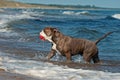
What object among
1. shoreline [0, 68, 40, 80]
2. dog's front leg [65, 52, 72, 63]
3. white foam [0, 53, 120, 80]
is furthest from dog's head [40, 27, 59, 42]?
shoreline [0, 68, 40, 80]

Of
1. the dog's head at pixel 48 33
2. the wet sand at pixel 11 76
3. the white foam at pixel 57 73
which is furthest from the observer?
the dog's head at pixel 48 33

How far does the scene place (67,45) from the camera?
11.2 m

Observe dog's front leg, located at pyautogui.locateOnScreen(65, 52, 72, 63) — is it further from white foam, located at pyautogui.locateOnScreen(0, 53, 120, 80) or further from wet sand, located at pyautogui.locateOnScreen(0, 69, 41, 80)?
wet sand, located at pyautogui.locateOnScreen(0, 69, 41, 80)

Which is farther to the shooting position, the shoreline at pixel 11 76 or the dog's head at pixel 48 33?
the dog's head at pixel 48 33

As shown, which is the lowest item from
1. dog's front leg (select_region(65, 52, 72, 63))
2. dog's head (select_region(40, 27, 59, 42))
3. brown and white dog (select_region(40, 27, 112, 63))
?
dog's front leg (select_region(65, 52, 72, 63))

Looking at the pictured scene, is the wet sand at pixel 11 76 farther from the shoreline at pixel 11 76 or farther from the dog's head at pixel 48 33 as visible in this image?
the dog's head at pixel 48 33

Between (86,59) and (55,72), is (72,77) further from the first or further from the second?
(86,59)

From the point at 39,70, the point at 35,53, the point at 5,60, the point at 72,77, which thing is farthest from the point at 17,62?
the point at 35,53

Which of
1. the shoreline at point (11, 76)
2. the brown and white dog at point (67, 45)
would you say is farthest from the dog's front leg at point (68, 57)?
the shoreline at point (11, 76)

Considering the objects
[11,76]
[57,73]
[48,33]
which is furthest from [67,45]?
[11,76]

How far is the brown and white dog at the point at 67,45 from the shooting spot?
36.6ft

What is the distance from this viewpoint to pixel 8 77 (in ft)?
25.0

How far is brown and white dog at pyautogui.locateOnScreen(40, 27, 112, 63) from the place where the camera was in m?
11.1

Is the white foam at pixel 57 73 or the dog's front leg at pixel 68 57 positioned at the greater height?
the white foam at pixel 57 73
